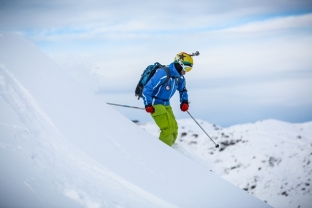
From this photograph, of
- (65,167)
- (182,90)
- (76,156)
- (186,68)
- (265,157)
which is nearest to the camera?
(65,167)

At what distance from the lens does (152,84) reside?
7840 mm

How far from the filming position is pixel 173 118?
835 centimetres

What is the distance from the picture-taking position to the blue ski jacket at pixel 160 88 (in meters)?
7.84

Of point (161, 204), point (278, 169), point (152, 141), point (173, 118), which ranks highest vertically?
point (278, 169)

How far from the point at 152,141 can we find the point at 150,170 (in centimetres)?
113

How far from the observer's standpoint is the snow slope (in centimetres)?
380

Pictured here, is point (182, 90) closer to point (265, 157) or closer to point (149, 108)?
point (149, 108)

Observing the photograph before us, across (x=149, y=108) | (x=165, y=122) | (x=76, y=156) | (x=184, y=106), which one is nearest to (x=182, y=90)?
(x=184, y=106)

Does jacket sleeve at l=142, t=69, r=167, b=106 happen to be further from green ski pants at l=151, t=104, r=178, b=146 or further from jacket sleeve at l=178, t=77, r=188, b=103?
jacket sleeve at l=178, t=77, r=188, b=103

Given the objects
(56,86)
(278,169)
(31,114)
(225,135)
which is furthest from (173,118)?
(225,135)

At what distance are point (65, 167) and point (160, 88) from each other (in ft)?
13.7

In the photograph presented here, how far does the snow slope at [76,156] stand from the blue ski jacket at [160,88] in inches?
68.7

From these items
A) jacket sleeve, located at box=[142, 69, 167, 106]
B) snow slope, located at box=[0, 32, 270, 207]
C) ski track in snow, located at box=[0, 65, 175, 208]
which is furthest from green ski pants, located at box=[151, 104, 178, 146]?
ski track in snow, located at box=[0, 65, 175, 208]

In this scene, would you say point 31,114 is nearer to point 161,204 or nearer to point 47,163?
point 47,163
